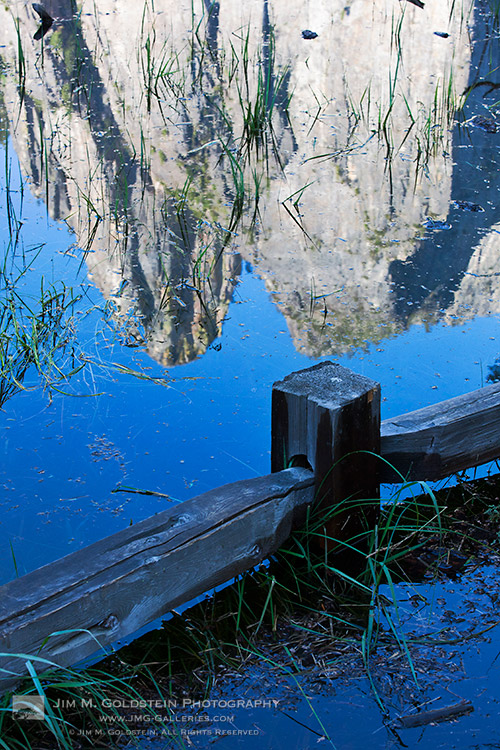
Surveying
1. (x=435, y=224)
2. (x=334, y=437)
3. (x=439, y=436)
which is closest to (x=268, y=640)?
(x=334, y=437)

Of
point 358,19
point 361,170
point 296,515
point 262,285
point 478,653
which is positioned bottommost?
point 478,653

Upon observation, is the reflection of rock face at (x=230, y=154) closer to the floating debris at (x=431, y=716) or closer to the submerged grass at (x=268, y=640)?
the submerged grass at (x=268, y=640)

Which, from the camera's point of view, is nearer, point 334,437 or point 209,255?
point 334,437

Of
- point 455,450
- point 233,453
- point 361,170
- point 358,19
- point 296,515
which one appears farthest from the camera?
point 358,19

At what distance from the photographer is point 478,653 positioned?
226 cm

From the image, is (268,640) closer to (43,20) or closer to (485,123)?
(485,123)

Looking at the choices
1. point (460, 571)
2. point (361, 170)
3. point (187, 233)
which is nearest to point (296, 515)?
point (460, 571)

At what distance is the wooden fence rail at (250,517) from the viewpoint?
6.30 ft

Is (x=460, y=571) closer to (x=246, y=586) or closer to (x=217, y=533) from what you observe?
(x=246, y=586)

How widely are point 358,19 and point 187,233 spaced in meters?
6.00

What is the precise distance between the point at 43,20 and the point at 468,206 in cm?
657

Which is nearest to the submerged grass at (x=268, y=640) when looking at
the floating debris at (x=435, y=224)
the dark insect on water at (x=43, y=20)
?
the floating debris at (x=435, y=224)

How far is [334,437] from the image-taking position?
7.99 feet

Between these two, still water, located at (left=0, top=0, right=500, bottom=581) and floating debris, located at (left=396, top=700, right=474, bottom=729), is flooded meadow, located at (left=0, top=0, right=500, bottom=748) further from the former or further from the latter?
floating debris, located at (left=396, top=700, right=474, bottom=729)
